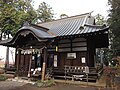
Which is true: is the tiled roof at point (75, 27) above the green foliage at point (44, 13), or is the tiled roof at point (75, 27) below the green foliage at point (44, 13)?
below

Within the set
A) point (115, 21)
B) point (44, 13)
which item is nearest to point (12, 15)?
point (44, 13)

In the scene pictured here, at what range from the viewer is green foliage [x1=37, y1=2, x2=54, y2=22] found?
25703 mm

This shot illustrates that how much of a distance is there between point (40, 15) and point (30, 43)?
1298cm

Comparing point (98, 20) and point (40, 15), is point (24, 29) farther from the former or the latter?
point (98, 20)

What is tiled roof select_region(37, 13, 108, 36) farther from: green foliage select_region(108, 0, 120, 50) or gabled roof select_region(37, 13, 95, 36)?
green foliage select_region(108, 0, 120, 50)

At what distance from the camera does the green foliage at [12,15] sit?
19.7 meters

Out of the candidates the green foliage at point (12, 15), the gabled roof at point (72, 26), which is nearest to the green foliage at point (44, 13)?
the green foliage at point (12, 15)

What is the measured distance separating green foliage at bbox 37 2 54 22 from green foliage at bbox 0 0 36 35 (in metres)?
4.28

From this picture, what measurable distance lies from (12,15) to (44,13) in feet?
24.5

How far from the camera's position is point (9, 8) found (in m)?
20.0

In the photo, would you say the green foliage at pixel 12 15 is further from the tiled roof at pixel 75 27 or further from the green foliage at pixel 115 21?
the green foliage at pixel 115 21

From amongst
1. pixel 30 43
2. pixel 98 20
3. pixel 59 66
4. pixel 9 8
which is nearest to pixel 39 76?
pixel 59 66

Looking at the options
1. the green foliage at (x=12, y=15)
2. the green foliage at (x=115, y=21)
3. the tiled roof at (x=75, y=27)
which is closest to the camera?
the tiled roof at (x=75, y=27)

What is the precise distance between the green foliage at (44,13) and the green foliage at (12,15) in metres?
→ 4.28
